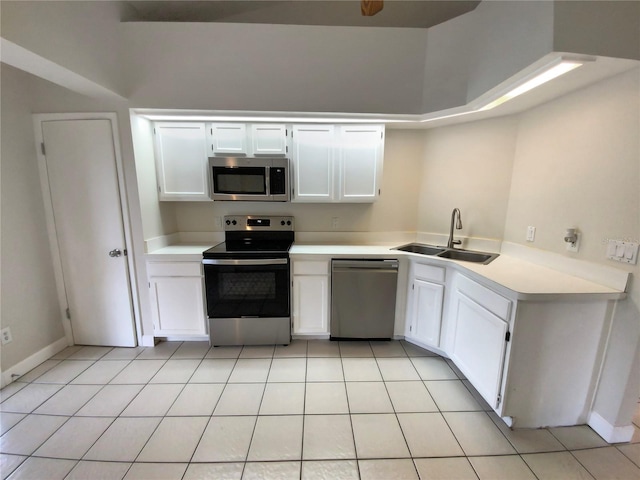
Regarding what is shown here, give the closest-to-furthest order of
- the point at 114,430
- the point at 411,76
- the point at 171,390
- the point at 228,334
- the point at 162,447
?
the point at 162,447 < the point at 114,430 < the point at 171,390 < the point at 411,76 < the point at 228,334

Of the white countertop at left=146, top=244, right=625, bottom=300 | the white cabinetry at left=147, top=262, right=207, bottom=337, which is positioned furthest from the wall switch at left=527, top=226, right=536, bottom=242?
the white cabinetry at left=147, top=262, right=207, bottom=337

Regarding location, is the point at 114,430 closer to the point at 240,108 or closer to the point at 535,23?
the point at 240,108

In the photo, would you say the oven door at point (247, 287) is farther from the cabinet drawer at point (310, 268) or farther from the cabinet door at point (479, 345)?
the cabinet door at point (479, 345)

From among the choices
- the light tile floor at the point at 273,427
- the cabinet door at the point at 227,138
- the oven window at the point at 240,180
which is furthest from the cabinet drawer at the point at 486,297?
the cabinet door at the point at 227,138

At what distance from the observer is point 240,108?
7.39 feet

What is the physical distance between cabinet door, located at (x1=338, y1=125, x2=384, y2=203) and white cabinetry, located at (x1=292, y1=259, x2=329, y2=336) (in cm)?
77

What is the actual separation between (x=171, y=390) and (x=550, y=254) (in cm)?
301

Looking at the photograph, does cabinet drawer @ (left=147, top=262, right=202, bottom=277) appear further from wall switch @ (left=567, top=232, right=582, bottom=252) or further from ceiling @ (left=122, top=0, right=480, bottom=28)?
wall switch @ (left=567, top=232, right=582, bottom=252)

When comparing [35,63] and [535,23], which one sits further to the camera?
[35,63]

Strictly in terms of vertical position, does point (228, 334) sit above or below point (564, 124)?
below

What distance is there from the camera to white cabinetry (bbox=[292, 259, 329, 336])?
2.49m


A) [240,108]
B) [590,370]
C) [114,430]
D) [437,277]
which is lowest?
[114,430]

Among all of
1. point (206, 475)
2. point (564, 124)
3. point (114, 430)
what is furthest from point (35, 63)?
point (564, 124)

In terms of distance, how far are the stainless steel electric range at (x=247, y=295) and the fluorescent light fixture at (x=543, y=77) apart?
2.05 m
